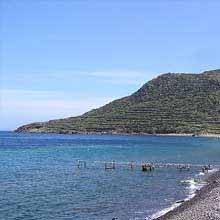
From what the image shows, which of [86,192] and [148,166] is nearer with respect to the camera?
[86,192]

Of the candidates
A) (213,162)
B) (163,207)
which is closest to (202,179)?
(163,207)

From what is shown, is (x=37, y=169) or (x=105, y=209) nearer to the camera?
(x=105, y=209)

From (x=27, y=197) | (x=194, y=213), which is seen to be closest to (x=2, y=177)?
(x=27, y=197)

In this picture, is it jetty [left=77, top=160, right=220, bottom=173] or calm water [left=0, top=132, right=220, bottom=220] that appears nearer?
calm water [left=0, top=132, right=220, bottom=220]

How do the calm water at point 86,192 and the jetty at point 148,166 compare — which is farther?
the jetty at point 148,166

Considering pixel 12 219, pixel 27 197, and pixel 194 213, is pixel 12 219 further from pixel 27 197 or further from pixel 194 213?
pixel 194 213

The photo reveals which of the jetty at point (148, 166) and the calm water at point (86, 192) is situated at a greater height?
the jetty at point (148, 166)

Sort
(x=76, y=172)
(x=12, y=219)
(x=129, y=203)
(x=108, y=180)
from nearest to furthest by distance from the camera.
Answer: (x=12, y=219) < (x=129, y=203) < (x=108, y=180) < (x=76, y=172)

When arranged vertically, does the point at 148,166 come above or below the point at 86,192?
above

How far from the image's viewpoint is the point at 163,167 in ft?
304

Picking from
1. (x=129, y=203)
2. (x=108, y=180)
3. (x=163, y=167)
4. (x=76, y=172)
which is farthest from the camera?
(x=163, y=167)

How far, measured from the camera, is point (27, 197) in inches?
2153

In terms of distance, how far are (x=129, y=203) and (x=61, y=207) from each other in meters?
6.80

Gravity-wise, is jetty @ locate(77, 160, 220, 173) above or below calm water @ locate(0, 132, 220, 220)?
above
